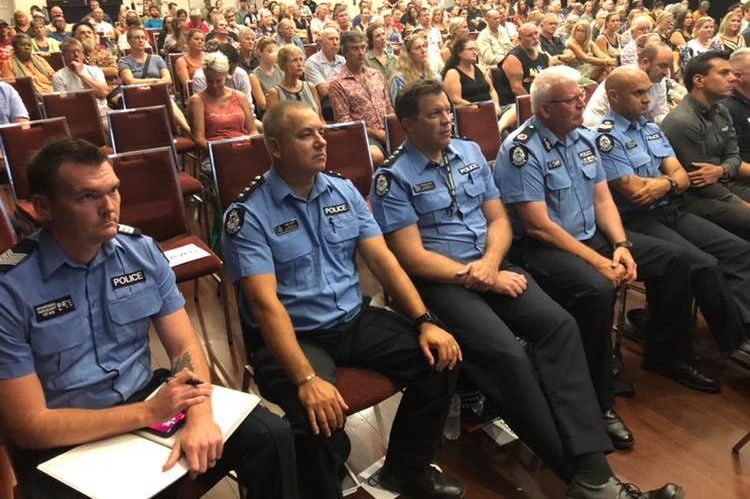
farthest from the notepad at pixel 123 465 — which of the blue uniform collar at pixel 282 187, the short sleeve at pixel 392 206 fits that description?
the short sleeve at pixel 392 206

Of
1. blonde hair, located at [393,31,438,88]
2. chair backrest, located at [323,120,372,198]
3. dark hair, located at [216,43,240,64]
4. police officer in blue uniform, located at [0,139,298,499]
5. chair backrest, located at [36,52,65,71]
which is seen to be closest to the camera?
police officer in blue uniform, located at [0,139,298,499]

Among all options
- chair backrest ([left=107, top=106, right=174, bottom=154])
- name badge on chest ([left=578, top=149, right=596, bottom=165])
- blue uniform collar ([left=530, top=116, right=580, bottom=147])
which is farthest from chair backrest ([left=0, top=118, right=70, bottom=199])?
name badge on chest ([left=578, top=149, right=596, bottom=165])

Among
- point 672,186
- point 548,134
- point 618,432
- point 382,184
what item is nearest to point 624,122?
point 672,186

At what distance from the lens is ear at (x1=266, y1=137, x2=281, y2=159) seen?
1.97 meters

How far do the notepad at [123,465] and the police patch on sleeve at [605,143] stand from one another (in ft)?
6.81

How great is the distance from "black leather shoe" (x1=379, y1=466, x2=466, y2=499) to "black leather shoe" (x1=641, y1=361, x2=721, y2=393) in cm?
118

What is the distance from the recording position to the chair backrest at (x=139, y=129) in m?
3.57

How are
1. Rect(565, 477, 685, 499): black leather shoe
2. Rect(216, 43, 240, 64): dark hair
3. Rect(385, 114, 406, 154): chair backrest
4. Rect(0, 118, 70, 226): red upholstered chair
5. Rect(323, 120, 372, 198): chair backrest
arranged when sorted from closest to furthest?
Rect(565, 477, 685, 499): black leather shoe < Rect(0, 118, 70, 226): red upholstered chair < Rect(323, 120, 372, 198): chair backrest < Rect(385, 114, 406, 154): chair backrest < Rect(216, 43, 240, 64): dark hair

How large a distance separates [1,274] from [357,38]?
3.18 meters

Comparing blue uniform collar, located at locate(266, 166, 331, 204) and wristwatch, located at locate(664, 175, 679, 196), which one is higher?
blue uniform collar, located at locate(266, 166, 331, 204)

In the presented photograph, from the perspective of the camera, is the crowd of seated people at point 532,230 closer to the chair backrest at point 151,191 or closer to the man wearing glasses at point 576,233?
the man wearing glasses at point 576,233

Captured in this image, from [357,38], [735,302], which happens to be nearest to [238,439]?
[735,302]

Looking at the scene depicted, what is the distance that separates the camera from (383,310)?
6.93 feet

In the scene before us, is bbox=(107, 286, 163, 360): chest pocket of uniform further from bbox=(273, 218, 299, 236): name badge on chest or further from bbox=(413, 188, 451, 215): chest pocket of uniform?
bbox=(413, 188, 451, 215): chest pocket of uniform
